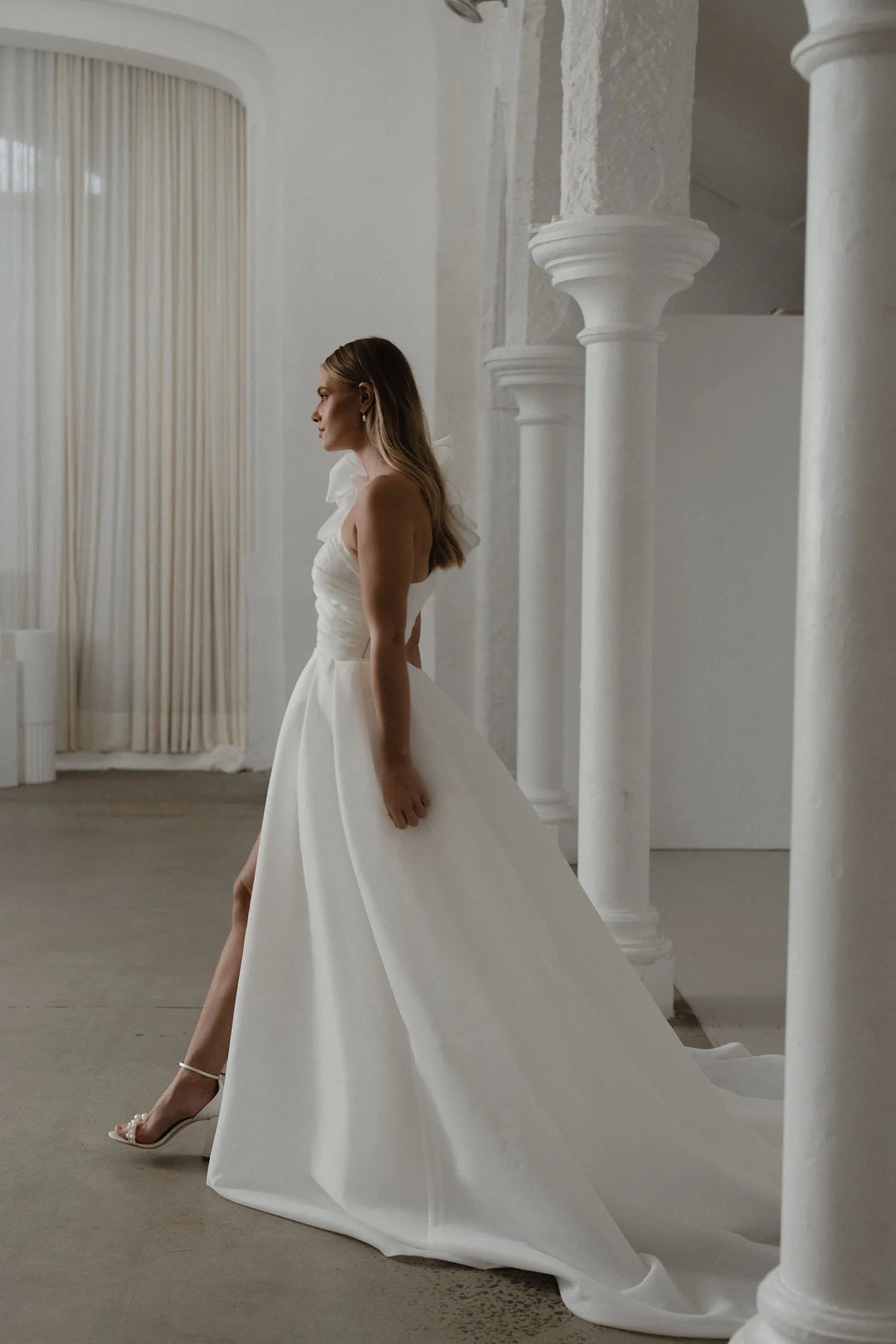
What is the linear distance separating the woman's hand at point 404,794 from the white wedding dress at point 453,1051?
2cm

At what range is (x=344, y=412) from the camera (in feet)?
9.37

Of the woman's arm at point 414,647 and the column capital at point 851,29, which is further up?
the column capital at point 851,29

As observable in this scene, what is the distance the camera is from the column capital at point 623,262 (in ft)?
12.3

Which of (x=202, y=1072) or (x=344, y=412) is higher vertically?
(x=344, y=412)

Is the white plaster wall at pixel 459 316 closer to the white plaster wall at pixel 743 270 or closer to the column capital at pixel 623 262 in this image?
the white plaster wall at pixel 743 270

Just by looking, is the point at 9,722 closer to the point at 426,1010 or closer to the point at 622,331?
the point at 622,331

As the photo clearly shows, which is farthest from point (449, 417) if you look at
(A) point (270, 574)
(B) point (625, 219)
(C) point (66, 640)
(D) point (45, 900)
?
(B) point (625, 219)

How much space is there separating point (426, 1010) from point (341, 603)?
0.80 meters

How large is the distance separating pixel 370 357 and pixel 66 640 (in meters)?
7.35

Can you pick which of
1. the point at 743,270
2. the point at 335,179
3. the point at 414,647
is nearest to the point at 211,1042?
the point at 414,647

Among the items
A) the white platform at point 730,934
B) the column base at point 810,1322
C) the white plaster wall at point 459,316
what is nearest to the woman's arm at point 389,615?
the column base at point 810,1322

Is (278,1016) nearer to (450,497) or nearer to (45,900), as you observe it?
(450,497)

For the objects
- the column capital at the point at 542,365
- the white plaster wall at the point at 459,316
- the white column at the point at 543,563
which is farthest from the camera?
the white plaster wall at the point at 459,316

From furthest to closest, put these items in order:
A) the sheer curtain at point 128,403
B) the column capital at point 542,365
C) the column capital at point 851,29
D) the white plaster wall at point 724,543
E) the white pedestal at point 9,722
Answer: the sheer curtain at point 128,403 → the white pedestal at point 9,722 → the white plaster wall at point 724,543 → the column capital at point 542,365 → the column capital at point 851,29
